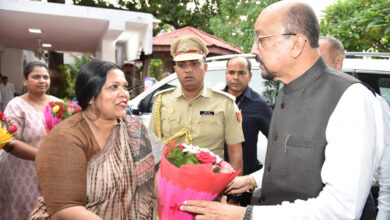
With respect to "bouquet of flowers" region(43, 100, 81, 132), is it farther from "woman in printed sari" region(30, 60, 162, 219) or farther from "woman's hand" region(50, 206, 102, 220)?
"woman's hand" region(50, 206, 102, 220)

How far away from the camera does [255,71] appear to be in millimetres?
4359

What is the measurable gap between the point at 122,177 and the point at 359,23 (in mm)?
5354

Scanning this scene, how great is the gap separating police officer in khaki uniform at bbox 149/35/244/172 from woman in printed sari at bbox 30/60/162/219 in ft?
2.37

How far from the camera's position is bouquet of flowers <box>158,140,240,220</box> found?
4.74 ft

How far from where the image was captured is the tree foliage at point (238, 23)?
1292cm

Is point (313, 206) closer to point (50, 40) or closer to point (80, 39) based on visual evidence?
point (80, 39)

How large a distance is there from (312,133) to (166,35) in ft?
37.3

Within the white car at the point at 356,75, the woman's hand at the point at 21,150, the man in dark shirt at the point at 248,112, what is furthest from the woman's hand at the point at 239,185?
the woman's hand at the point at 21,150

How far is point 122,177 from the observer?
185 cm

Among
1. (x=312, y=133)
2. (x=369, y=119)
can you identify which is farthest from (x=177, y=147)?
(x=369, y=119)

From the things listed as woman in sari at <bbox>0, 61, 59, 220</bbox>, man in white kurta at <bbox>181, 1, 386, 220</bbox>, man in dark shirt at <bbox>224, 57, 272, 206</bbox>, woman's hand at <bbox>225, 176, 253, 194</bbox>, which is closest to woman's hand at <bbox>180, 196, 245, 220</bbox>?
man in white kurta at <bbox>181, 1, 386, 220</bbox>

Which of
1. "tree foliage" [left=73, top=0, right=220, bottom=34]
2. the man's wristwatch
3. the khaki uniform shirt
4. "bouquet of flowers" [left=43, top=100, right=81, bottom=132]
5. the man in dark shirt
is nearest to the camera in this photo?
the man's wristwatch

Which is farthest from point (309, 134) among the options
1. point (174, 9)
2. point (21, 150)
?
point (174, 9)

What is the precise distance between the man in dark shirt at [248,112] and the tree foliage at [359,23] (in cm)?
296
